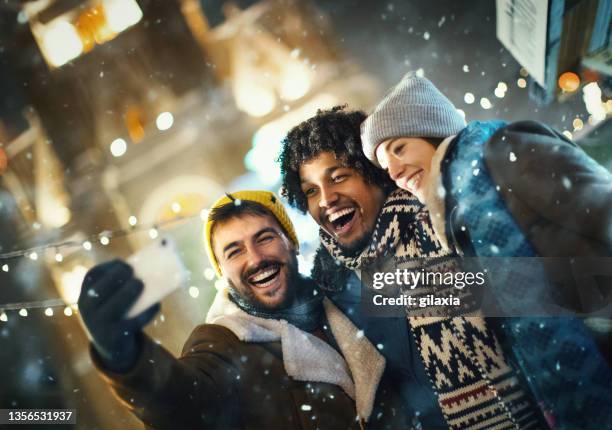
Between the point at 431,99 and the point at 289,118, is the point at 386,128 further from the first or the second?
the point at 289,118

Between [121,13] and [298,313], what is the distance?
23.7ft

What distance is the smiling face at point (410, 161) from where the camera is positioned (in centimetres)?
165

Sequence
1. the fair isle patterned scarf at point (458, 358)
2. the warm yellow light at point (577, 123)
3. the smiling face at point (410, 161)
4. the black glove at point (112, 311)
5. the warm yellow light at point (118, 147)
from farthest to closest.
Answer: the warm yellow light at point (118, 147), the warm yellow light at point (577, 123), the smiling face at point (410, 161), the fair isle patterned scarf at point (458, 358), the black glove at point (112, 311)

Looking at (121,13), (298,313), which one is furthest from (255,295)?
(121,13)

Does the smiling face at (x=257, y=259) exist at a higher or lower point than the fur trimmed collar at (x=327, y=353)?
higher

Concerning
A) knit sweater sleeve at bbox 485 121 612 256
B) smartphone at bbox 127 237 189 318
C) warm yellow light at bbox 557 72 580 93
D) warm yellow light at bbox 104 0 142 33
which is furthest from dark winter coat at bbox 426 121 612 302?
warm yellow light at bbox 104 0 142 33

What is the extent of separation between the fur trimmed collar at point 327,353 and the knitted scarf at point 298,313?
27mm

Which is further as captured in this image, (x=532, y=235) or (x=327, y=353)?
(x=327, y=353)

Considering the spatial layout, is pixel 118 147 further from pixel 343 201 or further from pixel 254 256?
pixel 343 201

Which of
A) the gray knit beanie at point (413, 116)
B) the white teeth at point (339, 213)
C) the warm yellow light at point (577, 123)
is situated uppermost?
the warm yellow light at point (577, 123)

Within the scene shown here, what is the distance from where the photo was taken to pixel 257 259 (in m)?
1.84

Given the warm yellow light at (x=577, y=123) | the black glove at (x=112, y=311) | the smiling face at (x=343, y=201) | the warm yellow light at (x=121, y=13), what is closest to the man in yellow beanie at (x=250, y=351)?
the black glove at (x=112, y=311)

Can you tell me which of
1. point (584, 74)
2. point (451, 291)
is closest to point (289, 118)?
point (584, 74)

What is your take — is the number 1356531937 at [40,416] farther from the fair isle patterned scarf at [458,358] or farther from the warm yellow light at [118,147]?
the warm yellow light at [118,147]
